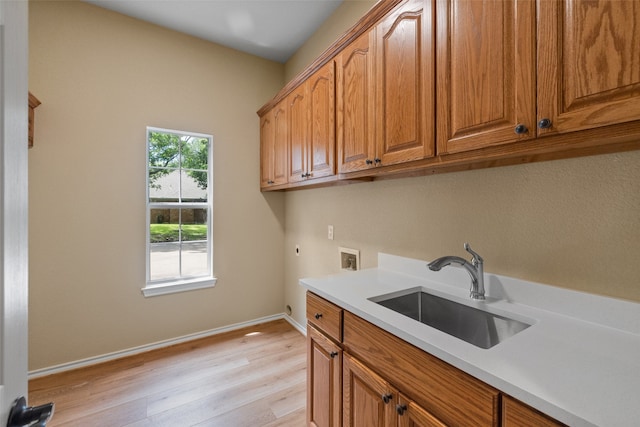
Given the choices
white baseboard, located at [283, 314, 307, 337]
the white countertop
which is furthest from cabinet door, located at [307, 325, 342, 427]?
white baseboard, located at [283, 314, 307, 337]

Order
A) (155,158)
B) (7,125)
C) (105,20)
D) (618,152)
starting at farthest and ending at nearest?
1. (155,158)
2. (105,20)
3. (618,152)
4. (7,125)

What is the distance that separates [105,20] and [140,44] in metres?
0.27

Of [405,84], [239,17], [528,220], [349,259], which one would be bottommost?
[349,259]

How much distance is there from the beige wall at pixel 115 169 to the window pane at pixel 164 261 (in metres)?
0.11

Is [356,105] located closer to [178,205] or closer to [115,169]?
[178,205]

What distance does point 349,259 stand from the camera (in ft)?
7.16

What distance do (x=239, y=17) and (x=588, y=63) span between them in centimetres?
255

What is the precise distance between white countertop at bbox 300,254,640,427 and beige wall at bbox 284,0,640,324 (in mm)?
74

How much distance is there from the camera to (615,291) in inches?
37.5

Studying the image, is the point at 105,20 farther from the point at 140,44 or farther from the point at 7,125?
the point at 7,125

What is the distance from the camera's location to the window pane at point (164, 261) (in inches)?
103

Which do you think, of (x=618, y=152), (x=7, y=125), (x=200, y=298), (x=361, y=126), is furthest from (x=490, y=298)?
(x=200, y=298)

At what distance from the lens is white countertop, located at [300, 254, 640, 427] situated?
23.9 inches

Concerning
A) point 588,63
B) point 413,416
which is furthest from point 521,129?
point 413,416
